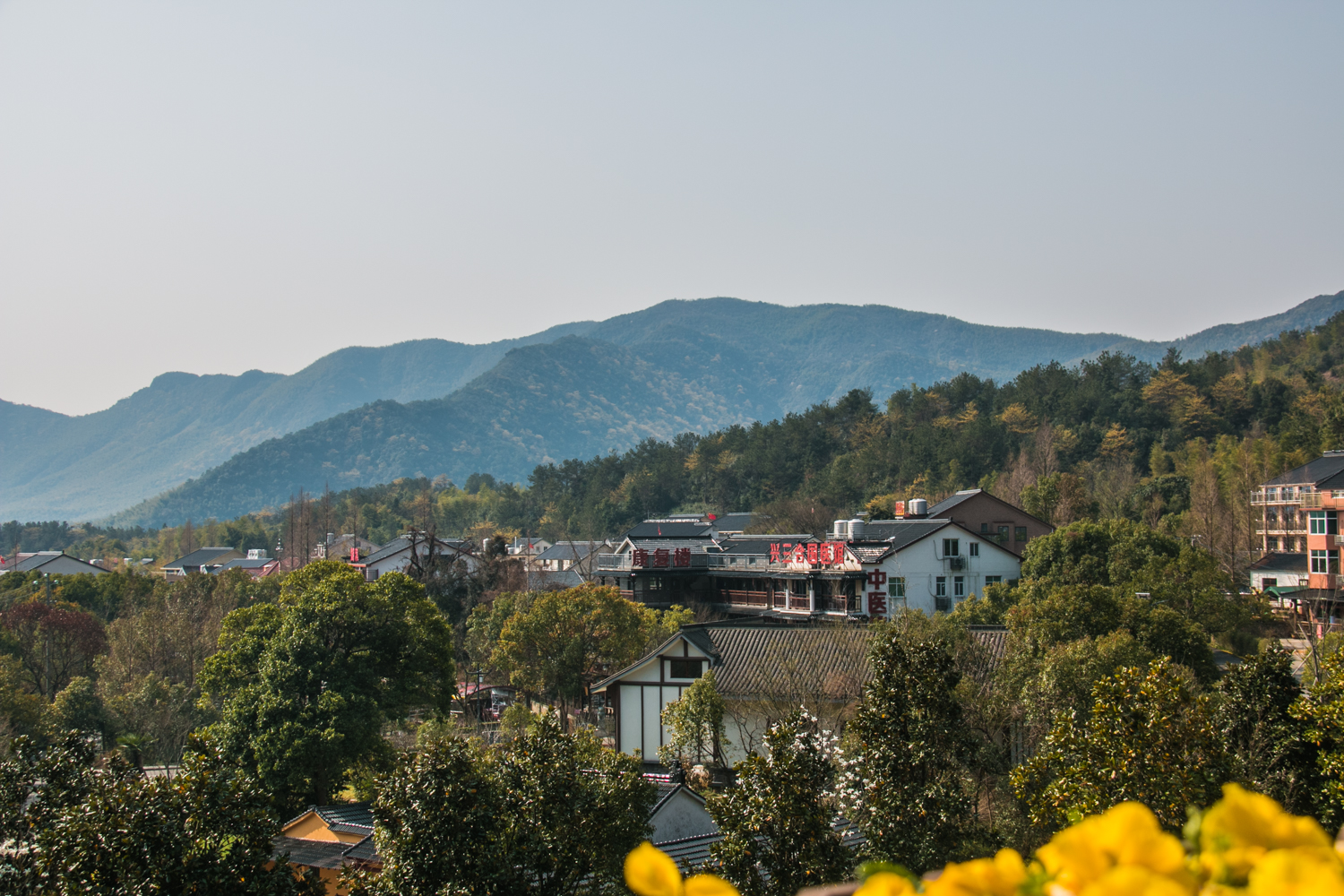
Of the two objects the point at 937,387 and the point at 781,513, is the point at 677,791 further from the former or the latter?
the point at 937,387

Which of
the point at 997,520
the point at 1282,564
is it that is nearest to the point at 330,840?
the point at 997,520

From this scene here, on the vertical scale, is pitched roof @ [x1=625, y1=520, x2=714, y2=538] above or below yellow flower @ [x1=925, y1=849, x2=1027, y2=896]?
below

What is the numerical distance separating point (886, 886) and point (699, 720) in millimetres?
20206

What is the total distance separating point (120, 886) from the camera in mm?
9047

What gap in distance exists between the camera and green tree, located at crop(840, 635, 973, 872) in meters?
10.1

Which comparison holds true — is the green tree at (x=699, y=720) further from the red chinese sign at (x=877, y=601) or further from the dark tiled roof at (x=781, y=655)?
the red chinese sign at (x=877, y=601)

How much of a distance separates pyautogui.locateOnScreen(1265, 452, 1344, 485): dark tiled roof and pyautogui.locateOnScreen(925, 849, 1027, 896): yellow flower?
4186 cm

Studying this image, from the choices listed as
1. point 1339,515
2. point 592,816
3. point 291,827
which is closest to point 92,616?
point 291,827

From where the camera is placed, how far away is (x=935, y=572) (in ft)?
127

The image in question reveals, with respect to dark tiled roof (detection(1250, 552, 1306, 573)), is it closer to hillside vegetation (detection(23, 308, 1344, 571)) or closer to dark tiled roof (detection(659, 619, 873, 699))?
hillside vegetation (detection(23, 308, 1344, 571))

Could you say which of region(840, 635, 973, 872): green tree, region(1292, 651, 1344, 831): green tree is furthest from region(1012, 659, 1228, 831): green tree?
region(1292, 651, 1344, 831): green tree

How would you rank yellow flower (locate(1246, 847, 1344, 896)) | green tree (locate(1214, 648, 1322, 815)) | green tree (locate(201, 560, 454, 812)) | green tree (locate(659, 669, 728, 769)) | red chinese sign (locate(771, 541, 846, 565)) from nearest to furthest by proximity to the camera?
yellow flower (locate(1246, 847, 1344, 896))
green tree (locate(1214, 648, 1322, 815))
green tree (locate(201, 560, 454, 812))
green tree (locate(659, 669, 728, 769))
red chinese sign (locate(771, 541, 846, 565))

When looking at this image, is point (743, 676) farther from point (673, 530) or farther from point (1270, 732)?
point (673, 530)

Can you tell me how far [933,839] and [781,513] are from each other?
192 ft
